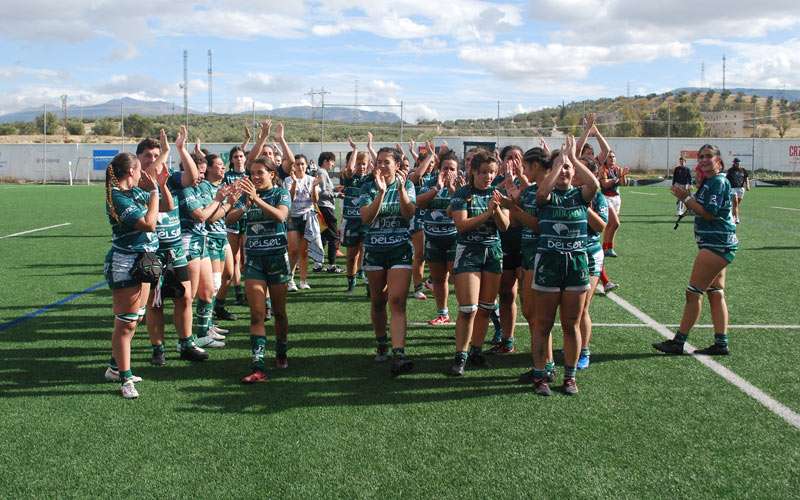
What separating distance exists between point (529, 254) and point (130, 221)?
3290mm

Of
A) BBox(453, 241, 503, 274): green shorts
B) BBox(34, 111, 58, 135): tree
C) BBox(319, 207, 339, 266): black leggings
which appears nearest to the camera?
BBox(453, 241, 503, 274): green shorts

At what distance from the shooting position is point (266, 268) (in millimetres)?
5867

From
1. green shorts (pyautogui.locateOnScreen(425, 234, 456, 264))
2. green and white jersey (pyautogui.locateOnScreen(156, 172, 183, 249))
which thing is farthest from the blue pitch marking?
green shorts (pyautogui.locateOnScreen(425, 234, 456, 264))

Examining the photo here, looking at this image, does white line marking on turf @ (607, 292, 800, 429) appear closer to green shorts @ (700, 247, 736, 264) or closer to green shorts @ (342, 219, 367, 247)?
green shorts @ (700, 247, 736, 264)

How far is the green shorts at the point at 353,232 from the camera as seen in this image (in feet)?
31.6

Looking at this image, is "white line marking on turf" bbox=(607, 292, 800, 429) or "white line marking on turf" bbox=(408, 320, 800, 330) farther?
"white line marking on turf" bbox=(408, 320, 800, 330)

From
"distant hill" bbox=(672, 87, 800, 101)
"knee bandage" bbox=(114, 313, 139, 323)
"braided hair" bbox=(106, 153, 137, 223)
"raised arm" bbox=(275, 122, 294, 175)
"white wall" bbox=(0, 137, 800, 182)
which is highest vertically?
"distant hill" bbox=(672, 87, 800, 101)

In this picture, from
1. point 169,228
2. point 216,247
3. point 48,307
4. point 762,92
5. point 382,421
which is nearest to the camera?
point 382,421

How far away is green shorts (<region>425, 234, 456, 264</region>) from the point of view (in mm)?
7117

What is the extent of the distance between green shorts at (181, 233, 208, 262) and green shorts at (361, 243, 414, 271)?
176 centimetres

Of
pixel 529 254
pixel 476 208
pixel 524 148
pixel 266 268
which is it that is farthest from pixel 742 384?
pixel 524 148

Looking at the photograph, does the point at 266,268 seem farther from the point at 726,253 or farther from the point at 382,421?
the point at 726,253

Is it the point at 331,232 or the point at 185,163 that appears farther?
the point at 331,232

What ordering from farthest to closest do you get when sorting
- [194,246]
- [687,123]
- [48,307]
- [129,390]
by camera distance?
1. [687,123]
2. [48,307]
3. [194,246]
4. [129,390]
